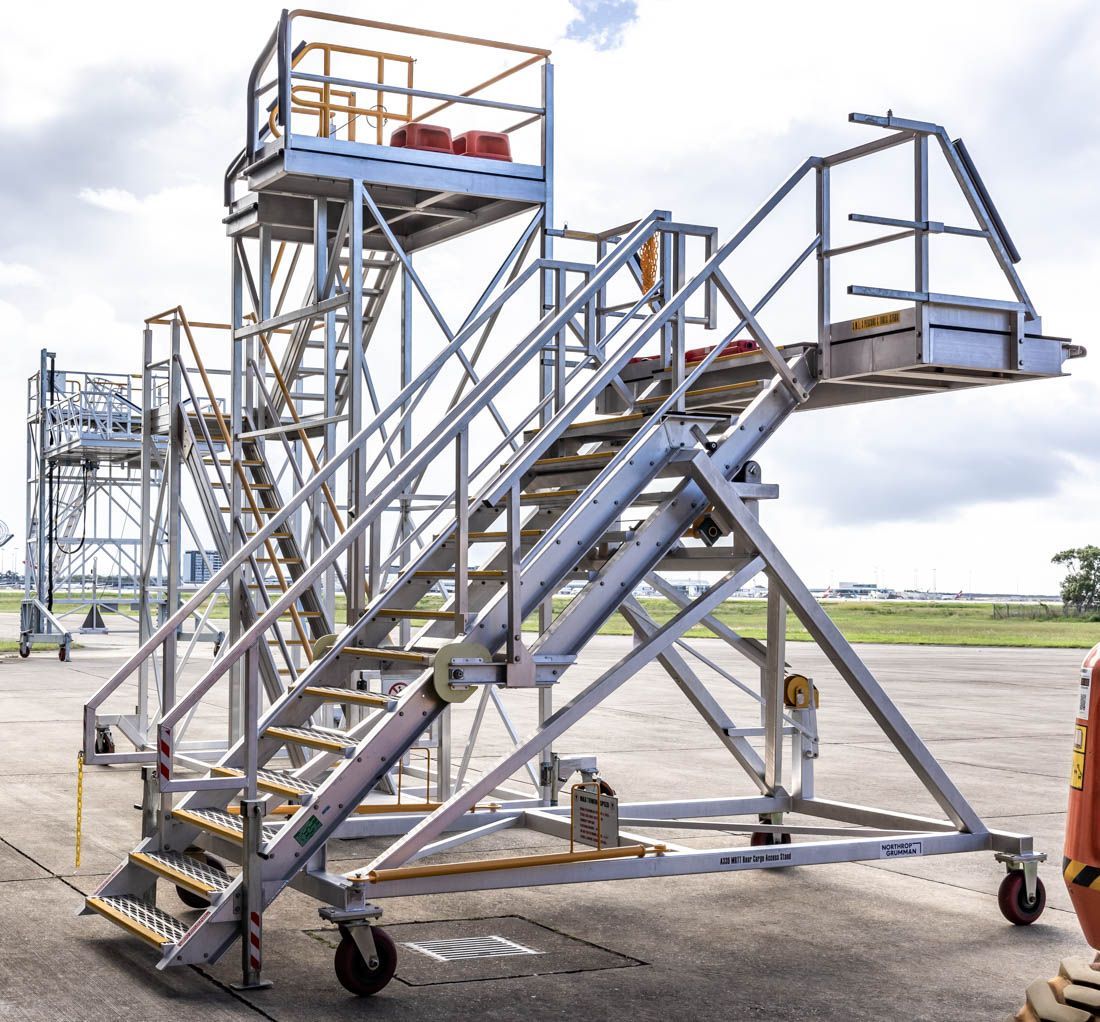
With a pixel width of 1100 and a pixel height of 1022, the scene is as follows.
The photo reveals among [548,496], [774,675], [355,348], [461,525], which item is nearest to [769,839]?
[774,675]

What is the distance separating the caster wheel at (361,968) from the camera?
6691 millimetres

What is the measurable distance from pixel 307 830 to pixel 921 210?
512cm

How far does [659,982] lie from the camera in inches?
275

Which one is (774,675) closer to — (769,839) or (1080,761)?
(769,839)

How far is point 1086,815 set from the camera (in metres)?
5.48

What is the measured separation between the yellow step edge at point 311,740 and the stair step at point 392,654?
536 mm

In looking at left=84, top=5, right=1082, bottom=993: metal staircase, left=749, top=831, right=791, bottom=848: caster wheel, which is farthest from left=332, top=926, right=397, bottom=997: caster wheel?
left=749, top=831, right=791, bottom=848: caster wheel

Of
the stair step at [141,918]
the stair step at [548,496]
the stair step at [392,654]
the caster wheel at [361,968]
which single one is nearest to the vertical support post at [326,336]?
the stair step at [548,496]

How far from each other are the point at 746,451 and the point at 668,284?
1.23 m

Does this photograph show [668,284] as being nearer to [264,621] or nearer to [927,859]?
[264,621]

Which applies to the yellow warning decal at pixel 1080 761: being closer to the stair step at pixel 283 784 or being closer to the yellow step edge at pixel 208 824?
the stair step at pixel 283 784

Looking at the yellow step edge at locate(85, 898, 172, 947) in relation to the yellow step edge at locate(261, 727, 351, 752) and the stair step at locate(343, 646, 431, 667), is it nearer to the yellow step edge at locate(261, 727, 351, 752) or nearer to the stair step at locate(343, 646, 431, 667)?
the yellow step edge at locate(261, 727, 351, 752)

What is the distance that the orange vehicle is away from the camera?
536 cm

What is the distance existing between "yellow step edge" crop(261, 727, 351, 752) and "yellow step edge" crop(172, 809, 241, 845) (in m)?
0.57
